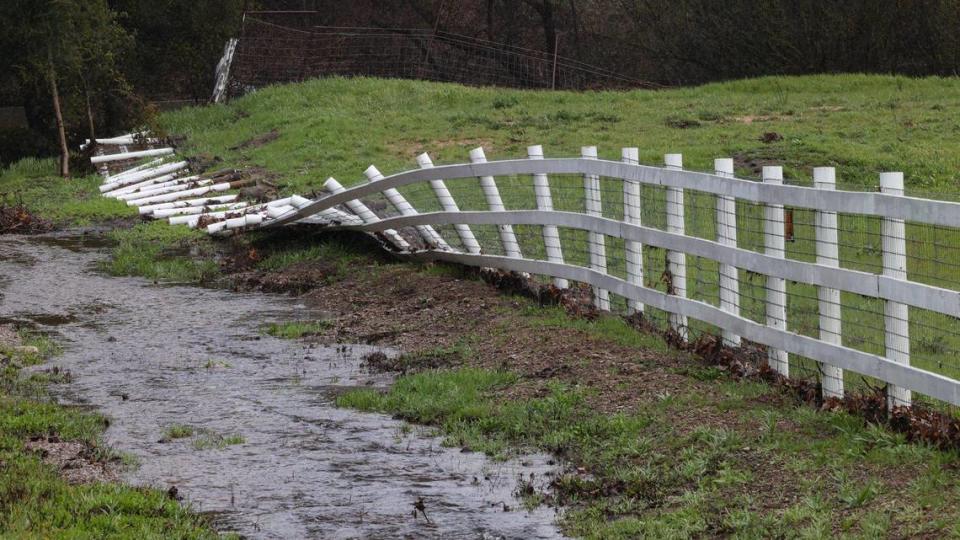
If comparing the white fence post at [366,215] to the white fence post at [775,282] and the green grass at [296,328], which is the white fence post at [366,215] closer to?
the green grass at [296,328]

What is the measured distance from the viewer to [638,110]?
83.8ft

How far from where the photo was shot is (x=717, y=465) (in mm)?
7250

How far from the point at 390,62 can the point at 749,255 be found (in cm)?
2763

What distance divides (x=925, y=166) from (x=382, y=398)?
1121 centimetres

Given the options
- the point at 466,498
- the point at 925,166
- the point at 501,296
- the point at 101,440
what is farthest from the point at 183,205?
the point at 466,498

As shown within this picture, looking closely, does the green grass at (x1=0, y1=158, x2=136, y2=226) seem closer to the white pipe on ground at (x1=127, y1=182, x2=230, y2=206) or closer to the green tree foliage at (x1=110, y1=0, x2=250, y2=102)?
the white pipe on ground at (x1=127, y1=182, x2=230, y2=206)

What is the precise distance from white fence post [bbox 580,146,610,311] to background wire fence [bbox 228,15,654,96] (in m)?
22.8

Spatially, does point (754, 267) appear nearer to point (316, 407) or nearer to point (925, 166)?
point (316, 407)

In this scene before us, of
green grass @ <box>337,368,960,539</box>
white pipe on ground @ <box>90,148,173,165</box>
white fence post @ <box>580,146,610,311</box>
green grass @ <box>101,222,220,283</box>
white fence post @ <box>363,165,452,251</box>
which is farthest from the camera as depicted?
white pipe on ground @ <box>90,148,173,165</box>

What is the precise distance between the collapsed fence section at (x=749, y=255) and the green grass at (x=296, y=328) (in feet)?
5.91

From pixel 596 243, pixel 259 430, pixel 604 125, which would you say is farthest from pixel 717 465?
pixel 604 125

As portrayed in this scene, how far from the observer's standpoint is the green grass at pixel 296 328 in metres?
12.2

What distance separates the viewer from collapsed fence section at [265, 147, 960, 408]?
7.43 m

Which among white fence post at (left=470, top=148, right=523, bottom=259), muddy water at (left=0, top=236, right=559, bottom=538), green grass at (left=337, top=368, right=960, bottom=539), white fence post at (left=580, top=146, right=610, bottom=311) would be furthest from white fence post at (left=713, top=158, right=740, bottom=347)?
white fence post at (left=470, top=148, right=523, bottom=259)
